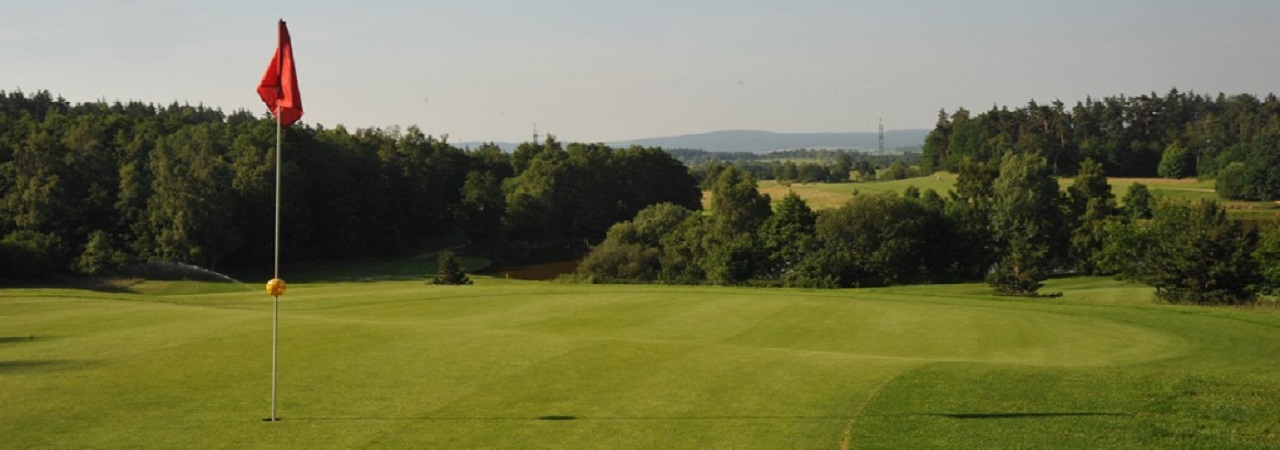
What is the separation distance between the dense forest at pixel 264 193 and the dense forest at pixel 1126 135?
172 ft

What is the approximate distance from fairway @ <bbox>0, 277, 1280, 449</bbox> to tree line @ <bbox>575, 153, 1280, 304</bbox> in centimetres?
3142

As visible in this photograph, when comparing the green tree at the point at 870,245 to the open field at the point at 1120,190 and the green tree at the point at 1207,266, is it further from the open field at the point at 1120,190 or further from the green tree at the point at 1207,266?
the open field at the point at 1120,190

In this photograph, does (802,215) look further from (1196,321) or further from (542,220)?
(542,220)

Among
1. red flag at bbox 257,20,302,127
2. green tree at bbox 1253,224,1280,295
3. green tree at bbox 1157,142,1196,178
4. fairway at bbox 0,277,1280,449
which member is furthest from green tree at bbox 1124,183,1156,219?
red flag at bbox 257,20,302,127

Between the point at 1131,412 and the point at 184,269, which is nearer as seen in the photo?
the point at 1131,412

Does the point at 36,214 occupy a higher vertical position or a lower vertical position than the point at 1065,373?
higher

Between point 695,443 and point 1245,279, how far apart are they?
121 feet

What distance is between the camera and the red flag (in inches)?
597

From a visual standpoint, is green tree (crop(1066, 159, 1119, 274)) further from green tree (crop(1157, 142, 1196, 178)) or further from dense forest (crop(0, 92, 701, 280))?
green tree (crop(1157, 142, 1196, 178))

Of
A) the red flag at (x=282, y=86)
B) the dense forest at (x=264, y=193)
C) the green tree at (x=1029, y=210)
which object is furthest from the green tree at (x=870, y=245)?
the red flag at (x=282, y=86)

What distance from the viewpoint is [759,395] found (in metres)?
16.2

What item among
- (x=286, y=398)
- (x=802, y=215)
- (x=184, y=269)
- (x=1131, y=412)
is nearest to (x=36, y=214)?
(x=184, y=269)

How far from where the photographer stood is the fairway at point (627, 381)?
13.4m

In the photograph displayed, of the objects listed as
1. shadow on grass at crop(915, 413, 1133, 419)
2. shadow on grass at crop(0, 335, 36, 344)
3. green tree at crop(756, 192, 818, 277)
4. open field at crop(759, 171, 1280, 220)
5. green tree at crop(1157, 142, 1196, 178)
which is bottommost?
shadow on grass at crop(915, 413, 1133, 419)
